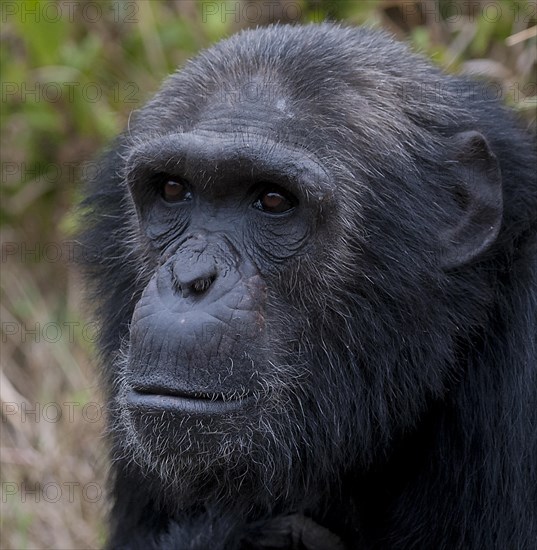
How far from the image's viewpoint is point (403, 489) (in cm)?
507

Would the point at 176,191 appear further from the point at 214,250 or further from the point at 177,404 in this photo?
the point at 177,404

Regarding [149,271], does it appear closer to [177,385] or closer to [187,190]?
[187,190]

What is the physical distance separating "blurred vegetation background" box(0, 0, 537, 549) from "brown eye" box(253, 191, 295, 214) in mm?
3024

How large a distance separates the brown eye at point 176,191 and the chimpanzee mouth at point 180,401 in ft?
3.06

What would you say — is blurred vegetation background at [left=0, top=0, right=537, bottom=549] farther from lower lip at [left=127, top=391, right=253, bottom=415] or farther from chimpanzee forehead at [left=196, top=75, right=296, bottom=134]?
lower lip at [left=127, top=391, right=253, bottom=415]

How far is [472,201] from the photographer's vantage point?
16.3ft

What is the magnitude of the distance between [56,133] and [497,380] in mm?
5174

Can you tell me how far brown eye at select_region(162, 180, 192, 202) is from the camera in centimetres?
481

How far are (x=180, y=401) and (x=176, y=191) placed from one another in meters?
1.03

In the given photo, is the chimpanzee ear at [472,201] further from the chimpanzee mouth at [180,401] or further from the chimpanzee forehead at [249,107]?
the chimpanzee mouth at [180,401]

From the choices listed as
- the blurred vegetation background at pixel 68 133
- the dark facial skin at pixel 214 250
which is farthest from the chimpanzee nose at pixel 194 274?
the blurred vegetation background at pixel 68 133

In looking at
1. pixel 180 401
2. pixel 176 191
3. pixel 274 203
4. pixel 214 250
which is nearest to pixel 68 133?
pixel 176 191

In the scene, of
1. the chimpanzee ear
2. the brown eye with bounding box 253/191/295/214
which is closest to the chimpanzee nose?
the brown eye with bounding box 253/191/295/214

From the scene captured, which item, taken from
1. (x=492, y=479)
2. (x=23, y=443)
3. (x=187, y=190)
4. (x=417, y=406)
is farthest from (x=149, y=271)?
(x=23, y=443)
